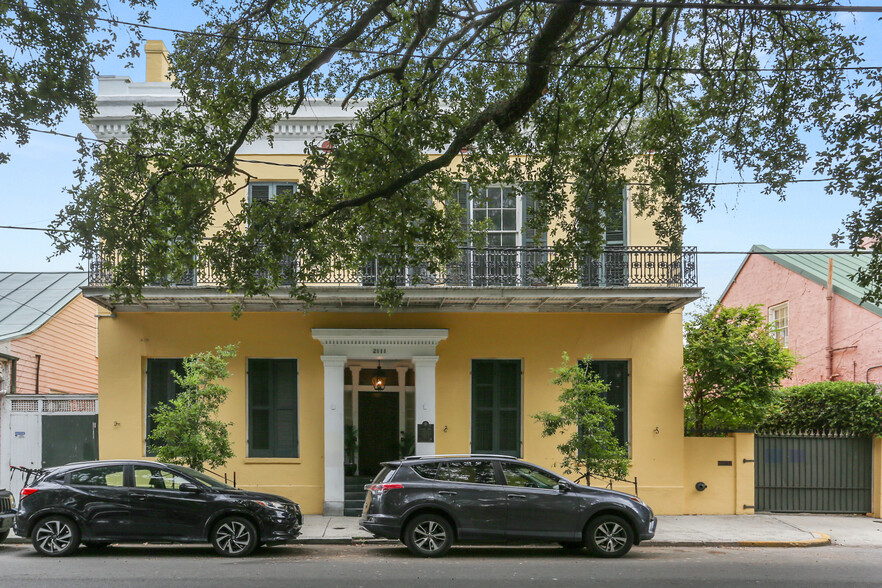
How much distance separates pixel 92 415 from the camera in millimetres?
17672

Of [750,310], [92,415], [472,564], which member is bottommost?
[472,564]

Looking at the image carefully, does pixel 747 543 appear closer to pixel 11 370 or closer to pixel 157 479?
pixel 157 479

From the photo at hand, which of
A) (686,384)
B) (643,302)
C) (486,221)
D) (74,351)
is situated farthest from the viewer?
(74,351)

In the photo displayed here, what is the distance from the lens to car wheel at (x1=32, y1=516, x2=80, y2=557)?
1248 centimetres

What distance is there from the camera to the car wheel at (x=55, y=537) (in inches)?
492

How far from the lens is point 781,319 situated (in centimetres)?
2631

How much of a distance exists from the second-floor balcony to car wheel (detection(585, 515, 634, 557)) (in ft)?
17.0

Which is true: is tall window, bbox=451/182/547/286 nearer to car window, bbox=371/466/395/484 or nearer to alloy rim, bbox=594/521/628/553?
car window, bbox=371/466/395/484

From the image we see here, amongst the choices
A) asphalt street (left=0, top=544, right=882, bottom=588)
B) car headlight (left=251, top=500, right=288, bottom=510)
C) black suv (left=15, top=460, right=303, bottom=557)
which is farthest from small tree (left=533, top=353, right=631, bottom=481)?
black suv (left=15, top=460, right=303, bottom=557)

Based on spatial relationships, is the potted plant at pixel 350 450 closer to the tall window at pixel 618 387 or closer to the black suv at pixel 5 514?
the tall window at pixel 618 387

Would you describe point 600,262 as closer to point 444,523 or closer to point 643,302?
point 643,302

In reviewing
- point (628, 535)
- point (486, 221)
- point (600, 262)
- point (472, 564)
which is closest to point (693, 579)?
point (628, 535)

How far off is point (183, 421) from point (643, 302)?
9169mm

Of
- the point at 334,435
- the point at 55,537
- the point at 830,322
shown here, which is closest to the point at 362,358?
the point at 334,435
